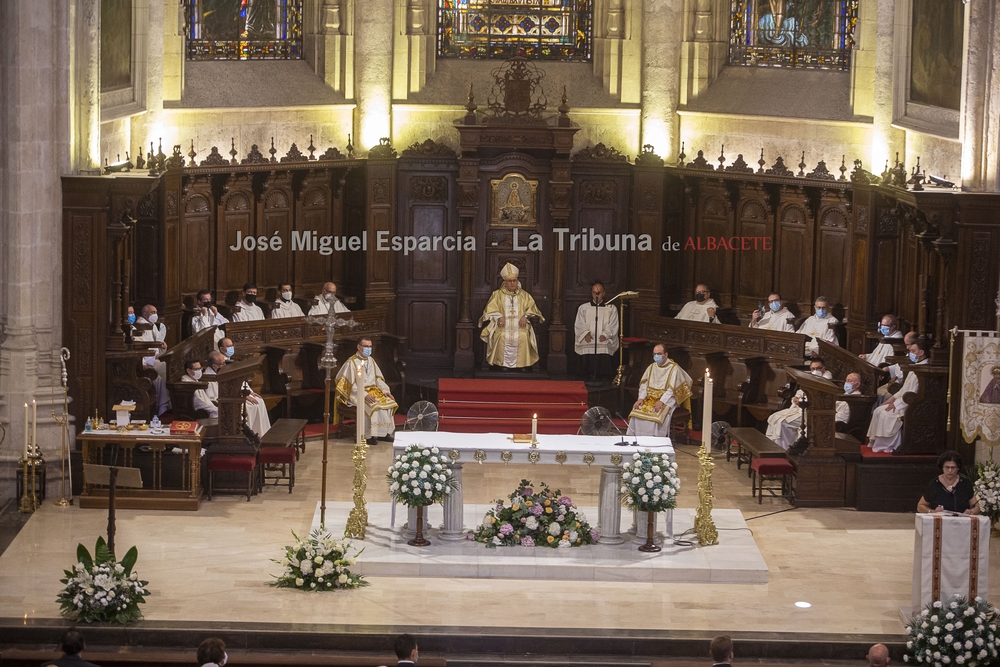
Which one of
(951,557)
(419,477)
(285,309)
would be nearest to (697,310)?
(285,309)

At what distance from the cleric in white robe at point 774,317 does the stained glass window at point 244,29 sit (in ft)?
24.4

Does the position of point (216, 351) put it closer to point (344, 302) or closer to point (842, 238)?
point (344, 302)

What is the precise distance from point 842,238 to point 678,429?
3362 mm

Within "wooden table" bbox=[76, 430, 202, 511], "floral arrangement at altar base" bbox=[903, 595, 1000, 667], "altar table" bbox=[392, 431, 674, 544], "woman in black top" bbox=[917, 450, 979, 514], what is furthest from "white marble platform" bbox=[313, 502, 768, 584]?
"wooden table" bbox=[76, 430, 202, 511]

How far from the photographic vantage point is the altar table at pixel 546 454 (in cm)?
1544

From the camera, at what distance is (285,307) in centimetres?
2222

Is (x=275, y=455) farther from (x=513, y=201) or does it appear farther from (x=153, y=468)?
(x=513, y=201)

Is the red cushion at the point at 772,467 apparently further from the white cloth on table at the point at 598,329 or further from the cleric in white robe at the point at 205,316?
the cleric in white robe at the point at 205,316

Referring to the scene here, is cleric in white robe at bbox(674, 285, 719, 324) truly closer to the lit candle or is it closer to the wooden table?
the lit candle

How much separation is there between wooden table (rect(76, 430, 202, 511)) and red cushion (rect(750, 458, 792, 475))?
5885mm

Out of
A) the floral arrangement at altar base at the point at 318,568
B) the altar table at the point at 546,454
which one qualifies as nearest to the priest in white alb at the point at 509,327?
the altar table at the point at 546,454

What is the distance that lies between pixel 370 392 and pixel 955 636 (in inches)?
348

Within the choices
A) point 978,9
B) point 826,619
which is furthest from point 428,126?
point 826,619

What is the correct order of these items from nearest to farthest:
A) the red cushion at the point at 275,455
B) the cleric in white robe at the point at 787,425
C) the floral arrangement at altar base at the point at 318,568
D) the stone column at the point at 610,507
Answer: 1. the floral arrangement at altar base at the point at 318,568
2. the stone column at the point at 610,507
3. the red cushion at the point at 275,455
4. the cleric in white robe at the point at 787,425
